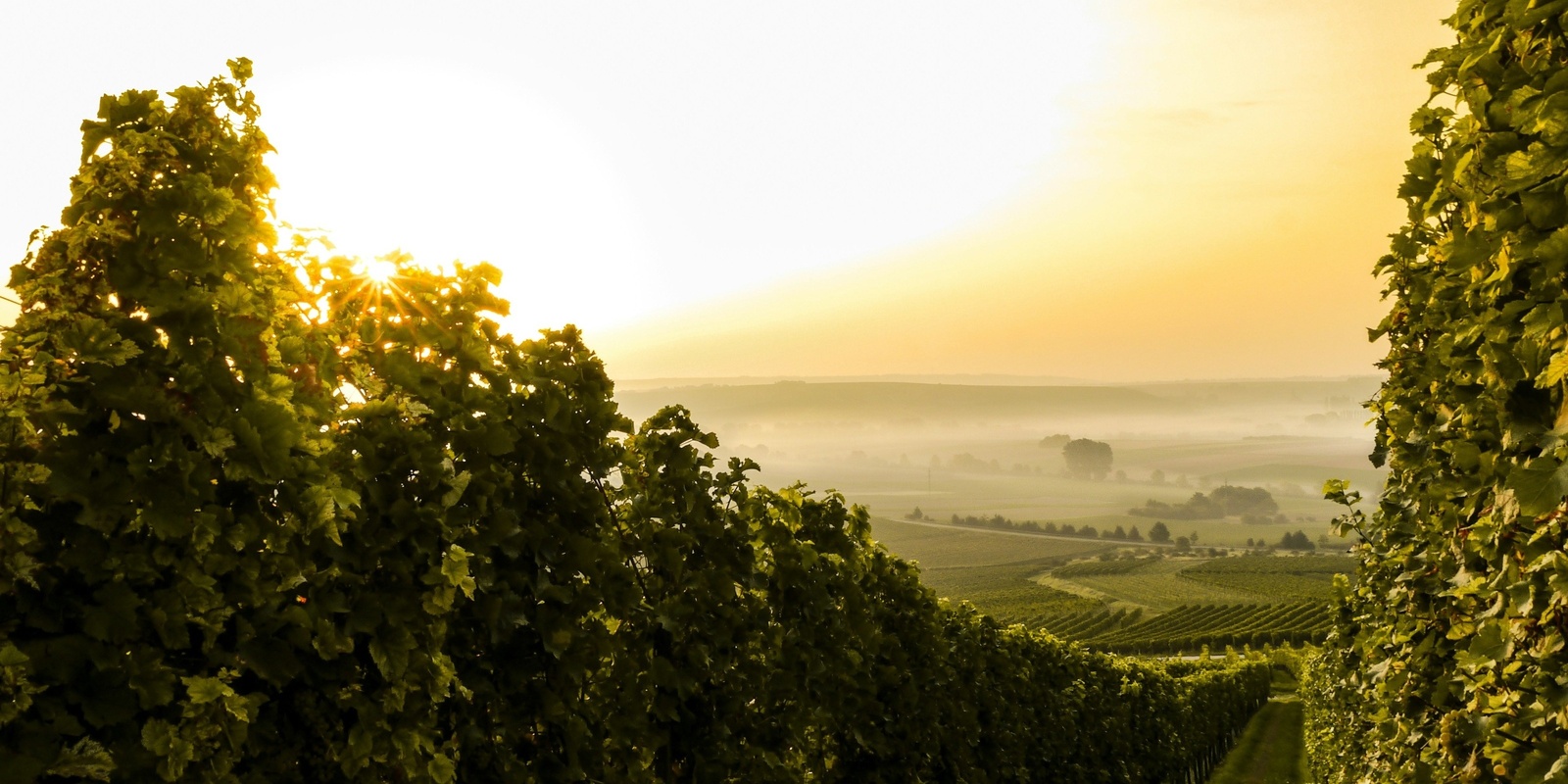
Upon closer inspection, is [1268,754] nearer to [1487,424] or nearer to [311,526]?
[1487,424]

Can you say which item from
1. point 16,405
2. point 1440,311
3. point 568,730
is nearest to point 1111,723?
point 1440,311

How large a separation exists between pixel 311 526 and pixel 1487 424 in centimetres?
484

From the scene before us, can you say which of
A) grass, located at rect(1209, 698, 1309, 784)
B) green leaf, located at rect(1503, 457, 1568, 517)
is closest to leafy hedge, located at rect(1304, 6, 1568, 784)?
green leaf, located at rect(1503, 457, 1568, 517)

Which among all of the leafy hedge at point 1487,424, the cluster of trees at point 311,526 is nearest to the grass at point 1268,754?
the leafy hedge at point 1487,424

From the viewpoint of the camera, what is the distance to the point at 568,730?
14.8 feet

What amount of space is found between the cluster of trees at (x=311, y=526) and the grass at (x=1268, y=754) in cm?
2907

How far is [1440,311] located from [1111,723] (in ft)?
50.9

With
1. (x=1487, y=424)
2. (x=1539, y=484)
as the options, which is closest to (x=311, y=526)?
(x=1539, y=484)

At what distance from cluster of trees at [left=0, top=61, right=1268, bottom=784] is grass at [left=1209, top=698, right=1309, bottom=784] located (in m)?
29.1

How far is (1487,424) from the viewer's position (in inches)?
171

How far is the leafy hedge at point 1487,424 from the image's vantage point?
2.95 metres

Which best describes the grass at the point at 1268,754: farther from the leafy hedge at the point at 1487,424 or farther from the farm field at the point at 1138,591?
the leafy hedge at the point at 1487,424

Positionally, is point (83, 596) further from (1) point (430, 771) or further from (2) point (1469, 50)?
(2) point (1469, 50)

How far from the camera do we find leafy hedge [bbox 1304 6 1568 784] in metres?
2.95
